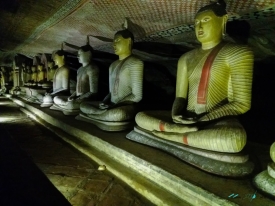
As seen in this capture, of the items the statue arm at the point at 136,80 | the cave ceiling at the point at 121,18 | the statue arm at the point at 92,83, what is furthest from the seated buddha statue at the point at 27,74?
the statue arm at the point at 136,80

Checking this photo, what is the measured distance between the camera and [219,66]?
7.71ft

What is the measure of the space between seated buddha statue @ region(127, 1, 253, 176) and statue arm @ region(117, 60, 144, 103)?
0.73m

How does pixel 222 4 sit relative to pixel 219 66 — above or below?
above

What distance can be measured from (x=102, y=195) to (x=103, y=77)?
711 cm

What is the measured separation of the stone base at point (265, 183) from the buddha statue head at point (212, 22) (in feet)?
4.89

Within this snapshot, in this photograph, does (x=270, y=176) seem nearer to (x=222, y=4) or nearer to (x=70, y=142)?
(x=222, y=4)

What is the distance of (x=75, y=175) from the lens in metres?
2.32

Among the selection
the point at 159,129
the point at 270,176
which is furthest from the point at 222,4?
the point at 270,176

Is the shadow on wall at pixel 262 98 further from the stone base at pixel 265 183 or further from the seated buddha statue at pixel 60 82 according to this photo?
the seated buddha statue at pixel 60 82

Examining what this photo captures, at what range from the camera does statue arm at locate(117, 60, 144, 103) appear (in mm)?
3416

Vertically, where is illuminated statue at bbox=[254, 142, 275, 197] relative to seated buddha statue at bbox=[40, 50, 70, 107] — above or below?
below

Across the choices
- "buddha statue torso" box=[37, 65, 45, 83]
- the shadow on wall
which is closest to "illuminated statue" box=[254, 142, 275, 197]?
the shadow on wall

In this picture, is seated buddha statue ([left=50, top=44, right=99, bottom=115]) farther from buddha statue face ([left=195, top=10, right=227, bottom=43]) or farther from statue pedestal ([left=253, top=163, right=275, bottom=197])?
statue pedestal ([left=253, top=163, right=275, bottom=197])

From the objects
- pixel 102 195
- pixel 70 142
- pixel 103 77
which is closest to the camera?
pixel 102 195
